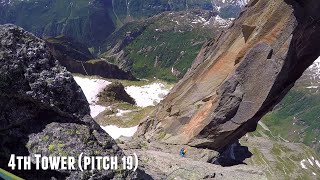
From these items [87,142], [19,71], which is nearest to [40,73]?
[19,71]

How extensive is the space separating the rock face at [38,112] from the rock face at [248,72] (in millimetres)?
25223

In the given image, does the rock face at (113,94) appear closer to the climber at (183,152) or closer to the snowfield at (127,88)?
the snowfield at (127,88)

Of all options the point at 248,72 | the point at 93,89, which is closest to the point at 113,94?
the point at 93,89

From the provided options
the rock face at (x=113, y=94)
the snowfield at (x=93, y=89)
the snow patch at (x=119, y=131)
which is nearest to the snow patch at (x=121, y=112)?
the snowfield at (x=93, y=89)

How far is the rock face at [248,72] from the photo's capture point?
38.1 m

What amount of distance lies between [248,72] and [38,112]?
27.4 metres

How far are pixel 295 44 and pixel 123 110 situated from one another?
41590mm

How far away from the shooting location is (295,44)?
38.5 meters

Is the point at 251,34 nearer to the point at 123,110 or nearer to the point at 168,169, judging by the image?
the point at 168,169

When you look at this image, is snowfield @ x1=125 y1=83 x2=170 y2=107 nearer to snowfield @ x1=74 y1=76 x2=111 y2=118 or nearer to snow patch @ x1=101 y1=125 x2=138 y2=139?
snowfield @ x1=74 y1=76 x2=111 y2=118

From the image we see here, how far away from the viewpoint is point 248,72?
40219 mm

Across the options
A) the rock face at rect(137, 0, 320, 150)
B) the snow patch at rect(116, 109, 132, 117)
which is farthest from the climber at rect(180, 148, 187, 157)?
the snow patch at rect(116, 109, 132, 117)

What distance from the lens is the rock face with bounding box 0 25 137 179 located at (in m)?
15.5

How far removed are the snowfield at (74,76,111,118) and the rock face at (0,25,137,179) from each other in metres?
55.6
